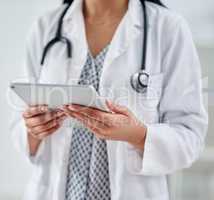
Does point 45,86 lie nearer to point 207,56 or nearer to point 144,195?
point 144,195

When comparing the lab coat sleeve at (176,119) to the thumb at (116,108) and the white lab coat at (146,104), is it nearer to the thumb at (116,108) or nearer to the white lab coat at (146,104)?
the white lab coat at (146,104)

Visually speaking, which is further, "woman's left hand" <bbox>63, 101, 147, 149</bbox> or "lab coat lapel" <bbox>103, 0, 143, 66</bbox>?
"lab coat lapel" <bbox>103, 0, 143, 66</bbox>

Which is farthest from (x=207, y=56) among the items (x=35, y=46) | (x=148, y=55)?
(x=35, y=46)

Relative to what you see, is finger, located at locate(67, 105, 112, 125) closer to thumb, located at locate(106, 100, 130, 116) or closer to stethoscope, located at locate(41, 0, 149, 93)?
thumb, located at locate(106, 100, 130, 116)

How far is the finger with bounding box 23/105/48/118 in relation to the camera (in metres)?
0.88

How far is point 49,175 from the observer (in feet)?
3.30

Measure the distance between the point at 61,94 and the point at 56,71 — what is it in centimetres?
27

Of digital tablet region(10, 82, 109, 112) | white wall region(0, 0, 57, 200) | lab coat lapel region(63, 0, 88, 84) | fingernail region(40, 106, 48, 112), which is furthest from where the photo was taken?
white wall region(0, 0, 57, 200)

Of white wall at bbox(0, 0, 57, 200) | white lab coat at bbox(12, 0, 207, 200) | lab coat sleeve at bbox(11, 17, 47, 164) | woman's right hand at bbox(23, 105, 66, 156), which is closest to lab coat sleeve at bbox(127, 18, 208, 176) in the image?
white lab coat at bbox(12, 0, 207, 200)

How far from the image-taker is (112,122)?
822mm

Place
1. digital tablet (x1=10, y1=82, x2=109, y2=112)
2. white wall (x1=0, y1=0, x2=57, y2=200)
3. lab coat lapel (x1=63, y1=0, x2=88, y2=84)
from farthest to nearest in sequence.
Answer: white wall (x1=0, y1=0, x2=57, y2=200), lab coat lapel (x1=63, y1=0, x2=88, y2=84), digital tablet (x1=10, y1=82, x2=109, y2=112)

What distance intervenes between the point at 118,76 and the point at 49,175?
1.10 feet

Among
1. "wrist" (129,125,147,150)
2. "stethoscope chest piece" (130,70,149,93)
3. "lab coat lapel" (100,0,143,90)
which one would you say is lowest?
"wrist" (129,125,147,150)

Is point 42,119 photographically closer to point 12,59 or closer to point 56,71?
point 56,71
